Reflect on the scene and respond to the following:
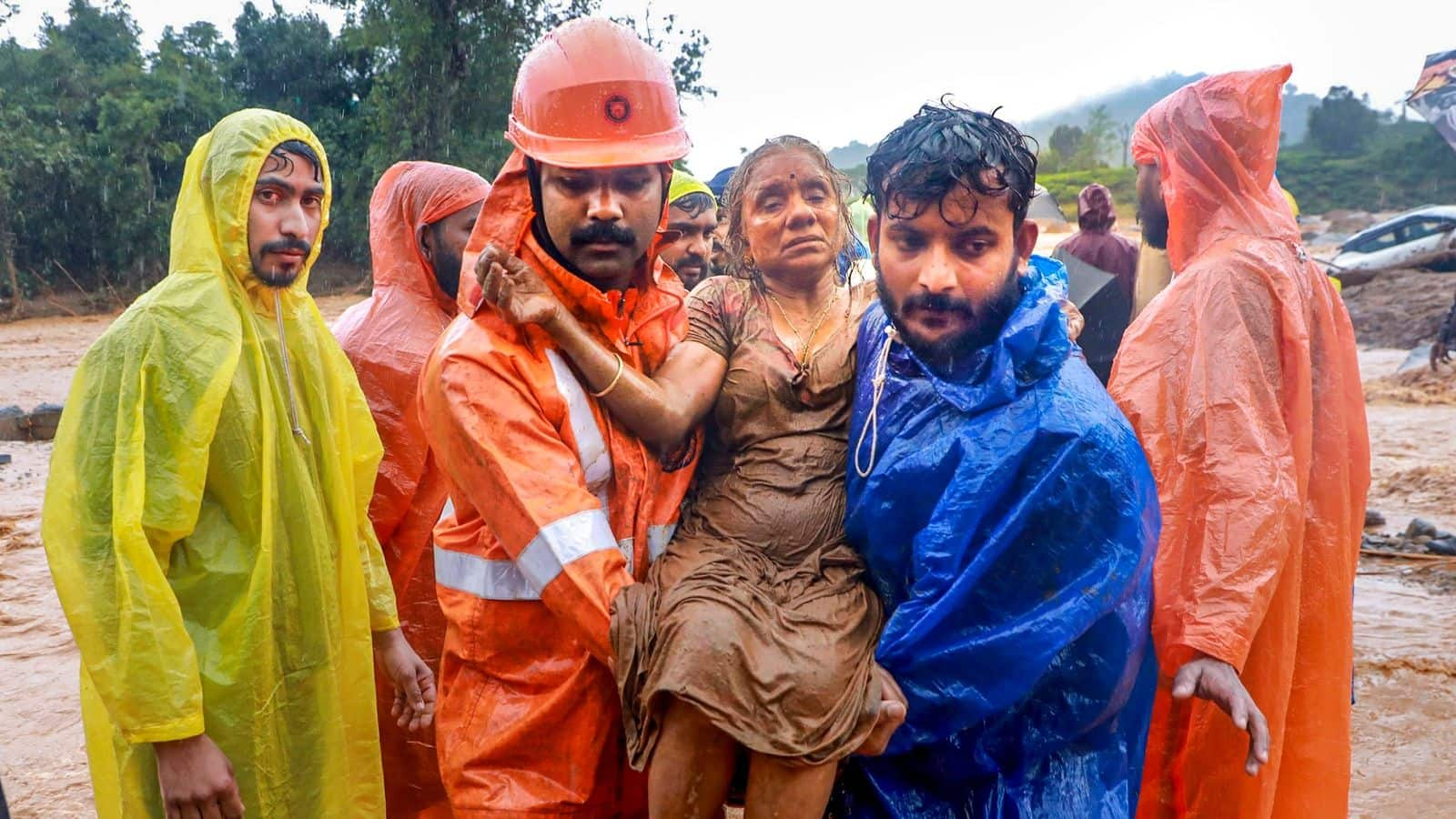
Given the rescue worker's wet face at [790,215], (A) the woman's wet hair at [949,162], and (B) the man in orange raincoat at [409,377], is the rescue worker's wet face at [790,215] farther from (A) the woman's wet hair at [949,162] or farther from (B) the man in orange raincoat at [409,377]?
(B) the man in orange raincoat at [409,377]

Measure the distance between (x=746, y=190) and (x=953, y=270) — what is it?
0.65 meters

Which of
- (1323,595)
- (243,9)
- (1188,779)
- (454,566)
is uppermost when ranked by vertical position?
(243,9)

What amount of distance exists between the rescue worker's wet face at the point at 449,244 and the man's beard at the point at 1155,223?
2.20m

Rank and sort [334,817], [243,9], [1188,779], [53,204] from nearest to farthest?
1. [334,817]
2. [1188,779]
3. [53,204]
4. [243,9]

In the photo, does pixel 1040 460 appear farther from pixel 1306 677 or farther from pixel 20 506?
pixel 20 506

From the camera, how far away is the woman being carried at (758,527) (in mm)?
1702

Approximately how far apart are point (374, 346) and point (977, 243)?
1.93m

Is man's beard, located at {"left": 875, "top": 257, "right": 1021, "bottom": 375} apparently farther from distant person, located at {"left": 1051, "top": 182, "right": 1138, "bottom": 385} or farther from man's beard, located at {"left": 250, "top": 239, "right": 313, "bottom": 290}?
distant person, located at {"left": 1051, "top": 182, "right": 1138, "bottom": 385}

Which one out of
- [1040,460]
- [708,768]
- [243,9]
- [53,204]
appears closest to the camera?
[708,768]

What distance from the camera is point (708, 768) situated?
175 cm

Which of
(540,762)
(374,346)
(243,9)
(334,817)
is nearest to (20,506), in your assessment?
(374,346)

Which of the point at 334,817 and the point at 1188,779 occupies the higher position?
the point at 334,817

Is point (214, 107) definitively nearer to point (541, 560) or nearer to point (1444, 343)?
point (1444, 343)

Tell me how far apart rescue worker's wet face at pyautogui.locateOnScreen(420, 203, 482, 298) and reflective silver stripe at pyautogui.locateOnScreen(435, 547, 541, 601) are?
1.50 meters
